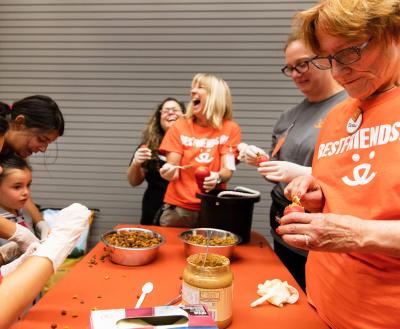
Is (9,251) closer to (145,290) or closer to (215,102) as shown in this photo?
(145,290)

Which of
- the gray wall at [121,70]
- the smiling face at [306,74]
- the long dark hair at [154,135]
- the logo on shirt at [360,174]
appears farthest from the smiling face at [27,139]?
the gray wall at [121,70]

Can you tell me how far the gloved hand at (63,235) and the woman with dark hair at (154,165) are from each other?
1.49 meters

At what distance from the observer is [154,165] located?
10.1 feet

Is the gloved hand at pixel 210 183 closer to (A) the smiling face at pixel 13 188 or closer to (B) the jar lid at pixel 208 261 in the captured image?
(B) the jar lid at pixel 208 261

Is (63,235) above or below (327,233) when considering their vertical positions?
below

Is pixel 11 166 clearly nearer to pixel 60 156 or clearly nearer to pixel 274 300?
pixel 274 300

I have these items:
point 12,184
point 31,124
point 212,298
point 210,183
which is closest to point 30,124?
point 31,124

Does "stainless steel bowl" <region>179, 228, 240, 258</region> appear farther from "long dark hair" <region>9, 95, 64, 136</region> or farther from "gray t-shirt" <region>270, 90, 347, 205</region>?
"long dark hair" <region>9, 95, 64, 136</region>

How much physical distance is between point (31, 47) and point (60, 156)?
1.35 m

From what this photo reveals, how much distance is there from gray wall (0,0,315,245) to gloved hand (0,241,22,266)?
2.21m

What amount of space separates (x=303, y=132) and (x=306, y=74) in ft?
1.06

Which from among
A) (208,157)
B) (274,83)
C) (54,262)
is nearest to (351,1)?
(54,262)

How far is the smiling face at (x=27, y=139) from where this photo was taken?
2174 millimetres

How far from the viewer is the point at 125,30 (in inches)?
159
